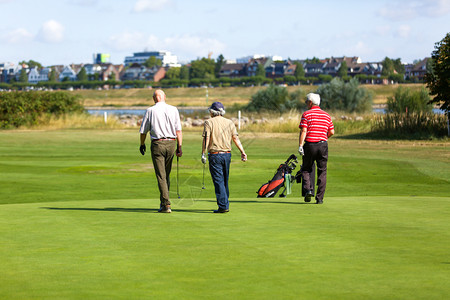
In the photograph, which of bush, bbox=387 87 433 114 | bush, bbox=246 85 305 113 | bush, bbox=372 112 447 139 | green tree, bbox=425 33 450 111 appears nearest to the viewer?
green tree, bbox=425 33 450 111

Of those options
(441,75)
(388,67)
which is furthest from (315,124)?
(388,67)

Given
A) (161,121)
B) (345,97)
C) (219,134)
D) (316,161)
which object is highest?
(161,121)

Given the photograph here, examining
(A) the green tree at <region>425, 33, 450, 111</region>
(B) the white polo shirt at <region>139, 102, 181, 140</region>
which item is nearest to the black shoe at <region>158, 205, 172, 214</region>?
(B) the white polo shirt at <region>139, 102, 181, 140</region>

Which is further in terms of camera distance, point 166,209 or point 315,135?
point 315,135

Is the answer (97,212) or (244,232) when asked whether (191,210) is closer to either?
(97,212)

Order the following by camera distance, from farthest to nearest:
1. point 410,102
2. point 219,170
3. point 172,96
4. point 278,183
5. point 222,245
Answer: point 172,96, point 410,102, point 278,183, point 219,170, point 222,245

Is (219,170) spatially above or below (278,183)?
above

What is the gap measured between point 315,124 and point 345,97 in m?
50.4

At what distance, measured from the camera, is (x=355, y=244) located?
28.6 ft

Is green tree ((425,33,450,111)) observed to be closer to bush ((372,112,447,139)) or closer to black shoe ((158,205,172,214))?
bush ((372,112,447,139))

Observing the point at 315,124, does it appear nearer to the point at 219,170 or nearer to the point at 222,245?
the point at 219,170

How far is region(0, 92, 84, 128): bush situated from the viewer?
4984 cm

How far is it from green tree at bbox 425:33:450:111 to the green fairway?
1683 cm

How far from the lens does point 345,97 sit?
62594 mm
